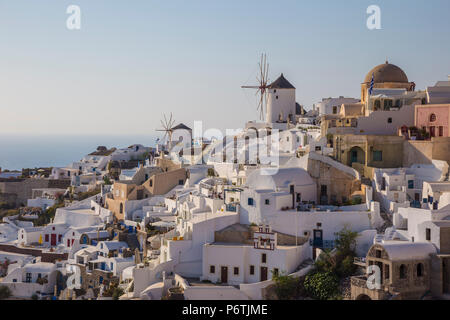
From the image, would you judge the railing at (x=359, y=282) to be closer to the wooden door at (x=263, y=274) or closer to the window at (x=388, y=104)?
the wooden door at (x=263, y=274)

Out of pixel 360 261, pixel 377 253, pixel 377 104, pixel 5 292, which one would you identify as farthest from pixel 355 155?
pixel 5 292

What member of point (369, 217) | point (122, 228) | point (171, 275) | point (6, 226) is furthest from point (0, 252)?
point (369, 217)

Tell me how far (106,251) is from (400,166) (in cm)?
1297

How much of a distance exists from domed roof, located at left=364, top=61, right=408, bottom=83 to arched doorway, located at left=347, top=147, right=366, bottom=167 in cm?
642

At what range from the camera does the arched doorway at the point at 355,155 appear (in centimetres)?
2662

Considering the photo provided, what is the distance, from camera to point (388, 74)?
31.8 metres

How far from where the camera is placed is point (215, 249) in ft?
73.4

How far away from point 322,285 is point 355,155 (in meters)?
7.67

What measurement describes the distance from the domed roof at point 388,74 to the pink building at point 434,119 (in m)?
4.99

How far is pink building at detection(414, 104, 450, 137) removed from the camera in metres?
25.8

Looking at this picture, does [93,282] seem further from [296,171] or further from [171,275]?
[296,171]

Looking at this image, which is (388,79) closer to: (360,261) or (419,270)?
(360,261)

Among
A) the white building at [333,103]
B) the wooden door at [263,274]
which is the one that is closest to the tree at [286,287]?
the wooden door at [263,274]

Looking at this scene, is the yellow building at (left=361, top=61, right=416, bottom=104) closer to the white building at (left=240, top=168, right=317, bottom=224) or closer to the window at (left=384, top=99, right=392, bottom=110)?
the window at (left=384, top=99, right=392, bottom=110)
